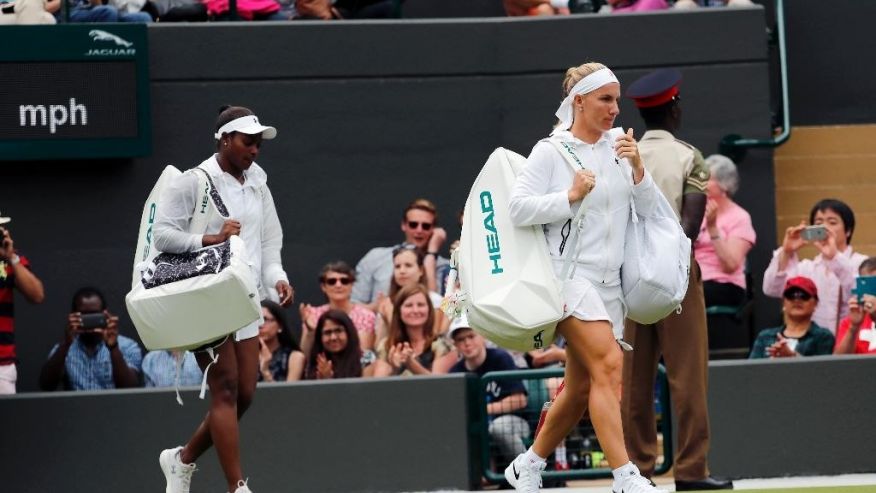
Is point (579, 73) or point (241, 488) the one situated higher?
point (579, 73)

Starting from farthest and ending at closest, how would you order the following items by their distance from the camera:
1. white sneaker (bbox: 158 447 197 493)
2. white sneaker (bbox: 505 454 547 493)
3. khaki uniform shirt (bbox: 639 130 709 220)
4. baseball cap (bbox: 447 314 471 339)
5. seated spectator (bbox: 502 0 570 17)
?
1. seated spectator (bbox: 502 0 570 17)
2. baseball cap (bbox: 447 314 471 339)
3. khaki uniform shirt (bbox: 639 130 709 220)
4. white sneaker (bbox: 158 447 197 493)
5. white sneaker (bbox: 505 454 547 493)

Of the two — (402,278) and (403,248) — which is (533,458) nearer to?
(402,278)

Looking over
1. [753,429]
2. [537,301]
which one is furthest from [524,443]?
[537,301]

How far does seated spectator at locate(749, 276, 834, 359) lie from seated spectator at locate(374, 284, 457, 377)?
2095 millimetres

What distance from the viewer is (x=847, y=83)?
49.4ft

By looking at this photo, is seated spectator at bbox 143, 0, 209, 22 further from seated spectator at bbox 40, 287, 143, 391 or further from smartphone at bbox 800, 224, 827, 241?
smartphone at bbox 800, 224, 827, 241

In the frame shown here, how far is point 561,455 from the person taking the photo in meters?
10.9

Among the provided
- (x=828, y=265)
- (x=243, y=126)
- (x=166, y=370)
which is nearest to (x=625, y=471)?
(x=243, y=126)

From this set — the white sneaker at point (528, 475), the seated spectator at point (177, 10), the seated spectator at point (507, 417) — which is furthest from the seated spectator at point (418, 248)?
the white sneaker at point (528, 475)

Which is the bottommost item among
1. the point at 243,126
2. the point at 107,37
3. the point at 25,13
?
the point at 243,126

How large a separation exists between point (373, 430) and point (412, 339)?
106cm

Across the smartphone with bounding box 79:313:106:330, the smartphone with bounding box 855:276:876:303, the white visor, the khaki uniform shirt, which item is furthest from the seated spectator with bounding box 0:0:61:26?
the smartphone with bounding box 855:276:876:303

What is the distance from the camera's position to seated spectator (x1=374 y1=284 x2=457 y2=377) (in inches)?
454

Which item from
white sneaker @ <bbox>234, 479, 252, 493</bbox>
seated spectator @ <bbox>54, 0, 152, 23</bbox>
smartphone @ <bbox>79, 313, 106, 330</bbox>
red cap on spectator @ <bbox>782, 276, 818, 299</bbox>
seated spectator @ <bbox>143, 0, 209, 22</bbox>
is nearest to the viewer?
white sneaker @ <bbox>234, 479, 252, 493</bbox>
